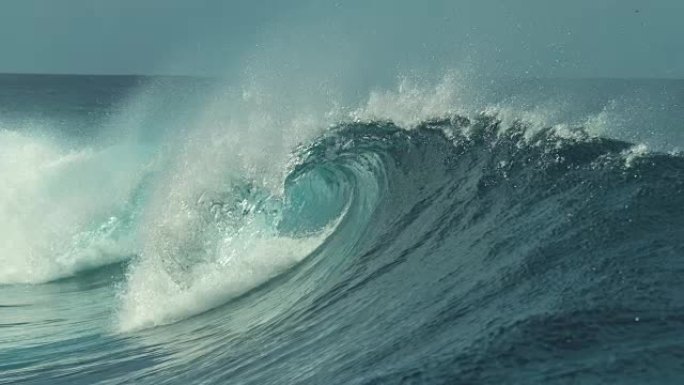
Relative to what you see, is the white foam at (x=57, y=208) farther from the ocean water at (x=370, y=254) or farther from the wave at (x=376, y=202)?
the wave at (x=376, y=202)

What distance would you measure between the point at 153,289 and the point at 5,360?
210cm

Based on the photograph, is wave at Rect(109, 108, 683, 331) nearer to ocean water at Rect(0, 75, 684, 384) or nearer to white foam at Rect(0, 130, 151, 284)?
ocean water at Rect(0, 75, 684, 384)

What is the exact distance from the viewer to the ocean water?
601 centimetres

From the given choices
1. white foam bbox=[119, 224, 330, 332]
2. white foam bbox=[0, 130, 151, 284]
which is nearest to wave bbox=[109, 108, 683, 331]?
white foam bbox=[119, 224, 330, 332]

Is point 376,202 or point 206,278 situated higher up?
point 206,278

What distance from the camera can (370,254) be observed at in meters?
10.7

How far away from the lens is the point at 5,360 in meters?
10.5

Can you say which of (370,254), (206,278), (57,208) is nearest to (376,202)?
(370,254)

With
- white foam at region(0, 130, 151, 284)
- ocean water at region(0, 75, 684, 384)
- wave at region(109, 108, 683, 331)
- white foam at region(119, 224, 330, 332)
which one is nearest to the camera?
ocean water at region(0, 75, 684, 384)

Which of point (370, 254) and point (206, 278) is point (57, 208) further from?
point (370, 254)

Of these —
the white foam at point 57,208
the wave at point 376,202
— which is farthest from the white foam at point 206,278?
the white foam at point 57,208

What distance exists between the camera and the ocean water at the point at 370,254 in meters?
6.01

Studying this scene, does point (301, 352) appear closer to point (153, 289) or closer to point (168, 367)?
point (168, 367)

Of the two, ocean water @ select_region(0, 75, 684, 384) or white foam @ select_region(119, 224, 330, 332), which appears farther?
white foam @ select_region(119, 224, 330, 332)
